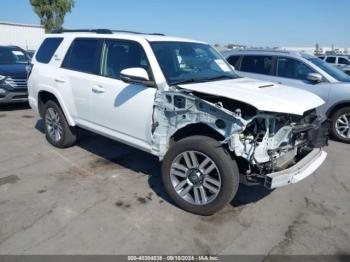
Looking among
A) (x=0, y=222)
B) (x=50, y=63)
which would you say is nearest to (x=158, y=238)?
(x=0, y=222)

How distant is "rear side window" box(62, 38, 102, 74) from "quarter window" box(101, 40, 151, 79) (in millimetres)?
172

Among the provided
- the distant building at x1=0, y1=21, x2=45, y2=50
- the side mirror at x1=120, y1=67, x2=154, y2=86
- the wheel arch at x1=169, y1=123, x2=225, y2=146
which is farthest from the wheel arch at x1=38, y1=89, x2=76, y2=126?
the distant building at x1=0, y1=21, x2=45, y2=50

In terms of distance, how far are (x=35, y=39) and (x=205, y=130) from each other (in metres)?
36.6

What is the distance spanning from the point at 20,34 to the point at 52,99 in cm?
3270

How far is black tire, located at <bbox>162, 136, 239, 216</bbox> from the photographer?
3314 mm

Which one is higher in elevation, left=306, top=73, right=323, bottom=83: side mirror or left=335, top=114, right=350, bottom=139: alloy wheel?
left=306, top=73, right=323, bottom=83: side mirror

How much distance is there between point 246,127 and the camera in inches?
135

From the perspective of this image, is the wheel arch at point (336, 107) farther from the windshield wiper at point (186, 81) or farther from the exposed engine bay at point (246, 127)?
the windshield wiper at point (186, 81)

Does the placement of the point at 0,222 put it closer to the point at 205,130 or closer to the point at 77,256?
the point at 77,256

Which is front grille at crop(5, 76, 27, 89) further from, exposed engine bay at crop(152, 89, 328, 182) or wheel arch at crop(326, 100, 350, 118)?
wheel arch at crop(326, 100, 350, 118)

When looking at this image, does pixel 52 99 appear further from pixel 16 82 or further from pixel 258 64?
pixel 258 64

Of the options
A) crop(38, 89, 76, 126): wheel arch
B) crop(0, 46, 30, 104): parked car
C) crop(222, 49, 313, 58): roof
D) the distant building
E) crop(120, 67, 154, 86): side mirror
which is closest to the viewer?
crop(120, 67, 154, 86): side mirror

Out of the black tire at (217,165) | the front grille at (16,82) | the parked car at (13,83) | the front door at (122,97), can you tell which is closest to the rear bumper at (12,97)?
the parked car at (13,83)

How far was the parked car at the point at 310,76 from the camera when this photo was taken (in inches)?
267
